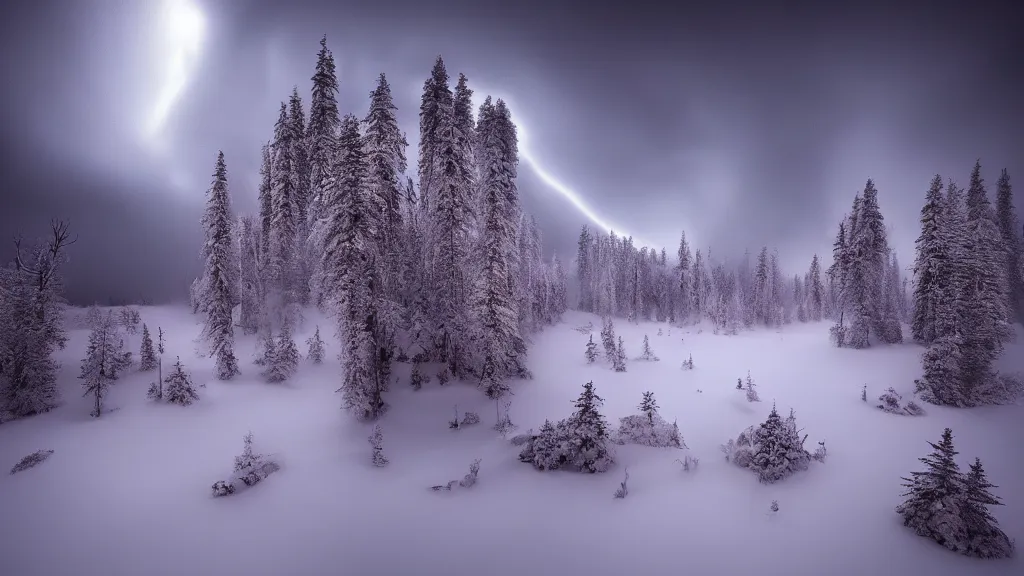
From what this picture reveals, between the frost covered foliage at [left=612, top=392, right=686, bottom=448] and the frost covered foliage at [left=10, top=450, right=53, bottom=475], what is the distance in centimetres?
2198

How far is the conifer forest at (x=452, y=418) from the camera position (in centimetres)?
934

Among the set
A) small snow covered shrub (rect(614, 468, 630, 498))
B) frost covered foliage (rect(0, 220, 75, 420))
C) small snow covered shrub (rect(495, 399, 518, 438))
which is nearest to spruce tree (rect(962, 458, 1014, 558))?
small snow covered shrub (rect(614, 468, 630, 498))

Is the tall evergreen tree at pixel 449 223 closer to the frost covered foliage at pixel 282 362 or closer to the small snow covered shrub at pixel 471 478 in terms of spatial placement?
the small snow covered shrub at pixel 471 478

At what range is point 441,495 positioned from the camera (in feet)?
38.7

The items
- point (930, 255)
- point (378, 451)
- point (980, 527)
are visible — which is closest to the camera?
point (980, 527)

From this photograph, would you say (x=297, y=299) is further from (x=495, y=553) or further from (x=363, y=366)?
(x=495, y=553)

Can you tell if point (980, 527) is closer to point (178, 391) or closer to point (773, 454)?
point (773, 454)

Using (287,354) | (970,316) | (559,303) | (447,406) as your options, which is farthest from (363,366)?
(559,303)

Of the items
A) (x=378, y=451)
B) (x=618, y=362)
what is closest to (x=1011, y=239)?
(x=618, y=362)

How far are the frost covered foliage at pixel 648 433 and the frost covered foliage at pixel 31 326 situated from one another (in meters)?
26.7

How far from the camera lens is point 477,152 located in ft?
73.9

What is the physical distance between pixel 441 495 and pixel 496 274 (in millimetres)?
10688

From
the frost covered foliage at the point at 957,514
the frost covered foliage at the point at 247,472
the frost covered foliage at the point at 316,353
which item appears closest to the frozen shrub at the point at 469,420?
the frost covered foliage at the point at 247,472

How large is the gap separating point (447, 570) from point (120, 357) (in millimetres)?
25065
